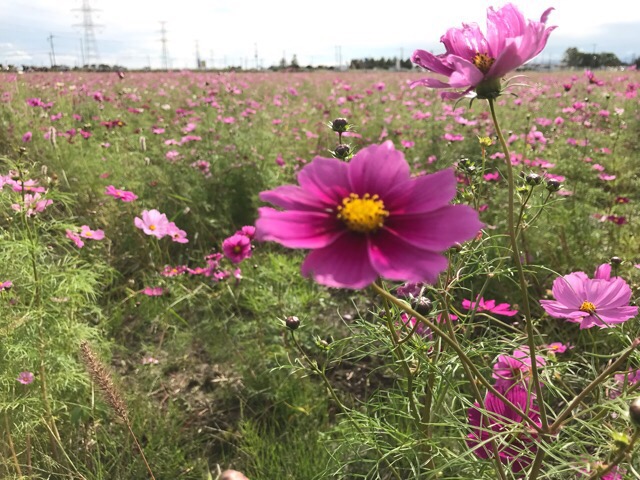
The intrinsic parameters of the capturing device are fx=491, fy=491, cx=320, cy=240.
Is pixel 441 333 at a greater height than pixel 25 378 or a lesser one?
greater

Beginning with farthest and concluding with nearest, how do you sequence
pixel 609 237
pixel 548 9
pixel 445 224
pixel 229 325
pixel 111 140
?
pixel 111 140
pixel 609 237
pixel 229 325
pixel 548 9
pixel 445 224

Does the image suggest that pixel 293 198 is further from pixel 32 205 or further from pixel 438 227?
pixel 32 205

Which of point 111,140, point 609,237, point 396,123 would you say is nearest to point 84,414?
point 609,237

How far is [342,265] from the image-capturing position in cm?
49

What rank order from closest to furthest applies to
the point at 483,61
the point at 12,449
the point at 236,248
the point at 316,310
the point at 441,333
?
the point at 441,333
the point at 483,61
the point at 12,449
the point at 236,248
the point at 316,310

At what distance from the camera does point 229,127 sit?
3.53 meters

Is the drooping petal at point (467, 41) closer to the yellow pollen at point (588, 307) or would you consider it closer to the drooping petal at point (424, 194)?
the drooping petal at point (424, 194)

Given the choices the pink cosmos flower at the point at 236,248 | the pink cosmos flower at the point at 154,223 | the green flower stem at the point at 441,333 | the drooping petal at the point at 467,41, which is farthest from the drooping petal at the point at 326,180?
the pink cosmos flower at the point at 154,223

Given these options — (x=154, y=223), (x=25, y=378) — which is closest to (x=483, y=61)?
(x=25, y=378)

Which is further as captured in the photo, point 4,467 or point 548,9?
point 4,467

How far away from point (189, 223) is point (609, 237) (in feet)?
7.06

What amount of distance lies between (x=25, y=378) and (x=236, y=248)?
70cm

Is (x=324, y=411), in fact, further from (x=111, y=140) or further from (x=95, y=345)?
(x=111, y=140)

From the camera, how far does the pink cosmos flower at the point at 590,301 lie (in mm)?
841
